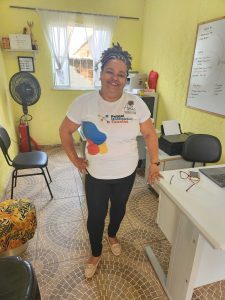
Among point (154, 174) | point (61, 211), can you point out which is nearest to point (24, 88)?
point (61, 211)

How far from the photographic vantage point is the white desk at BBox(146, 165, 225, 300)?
3.20 feet

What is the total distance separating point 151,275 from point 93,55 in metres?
3.27

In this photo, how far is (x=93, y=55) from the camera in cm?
352

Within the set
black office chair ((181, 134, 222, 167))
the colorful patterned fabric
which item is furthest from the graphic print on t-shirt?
black office chair ((181, 134, 222, 167))

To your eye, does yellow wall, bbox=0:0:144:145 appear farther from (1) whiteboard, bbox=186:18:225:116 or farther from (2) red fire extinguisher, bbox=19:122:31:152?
(1) whiteboard, bbox=186:18:225:116

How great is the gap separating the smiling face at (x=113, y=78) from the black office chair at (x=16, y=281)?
957 mm

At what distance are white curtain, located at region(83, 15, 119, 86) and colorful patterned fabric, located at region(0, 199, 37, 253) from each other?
2501 millimetres

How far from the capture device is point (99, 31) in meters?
3.40

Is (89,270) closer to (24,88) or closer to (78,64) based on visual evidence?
(24,88)

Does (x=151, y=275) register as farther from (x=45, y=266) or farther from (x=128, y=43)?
(x=128, y=43)

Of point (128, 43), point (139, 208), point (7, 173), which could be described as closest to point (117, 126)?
point (139, 208)

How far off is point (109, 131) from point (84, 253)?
108 cm

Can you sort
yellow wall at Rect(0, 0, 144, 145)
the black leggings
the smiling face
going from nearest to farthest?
the smiling face < the black leggings < yellow wall at Rect(0, 0, 144, 145)

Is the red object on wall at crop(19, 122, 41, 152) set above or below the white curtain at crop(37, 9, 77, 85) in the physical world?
below
